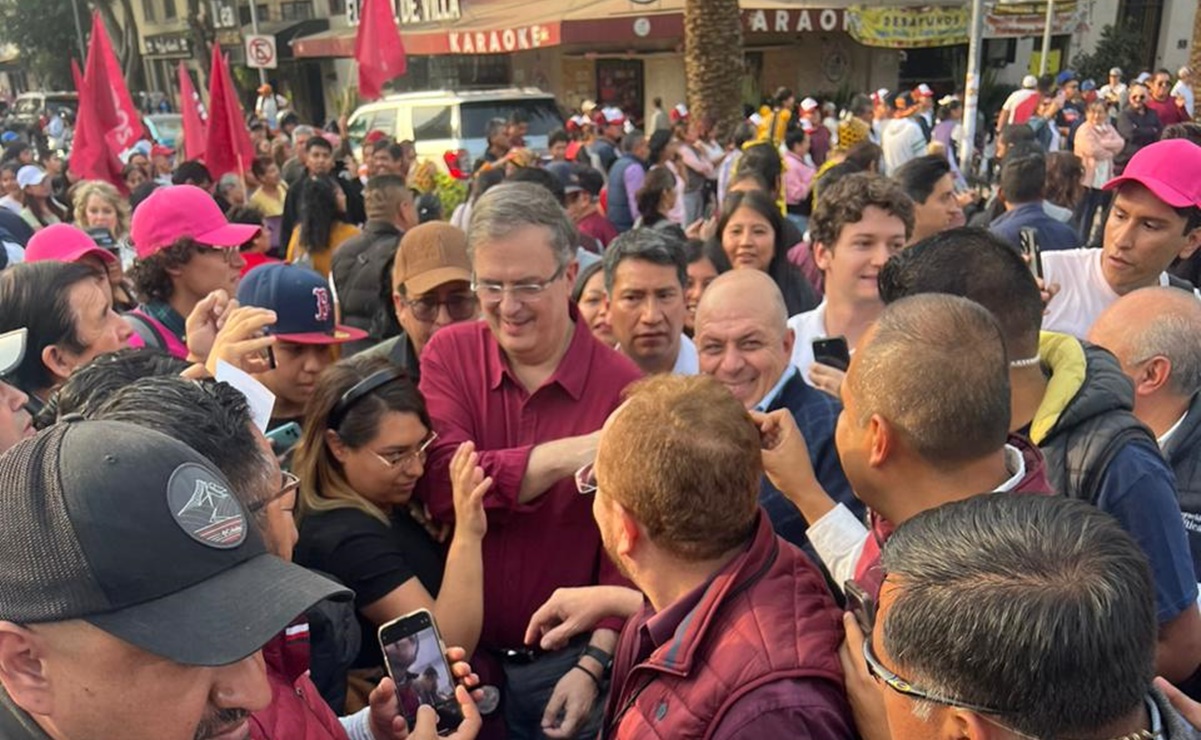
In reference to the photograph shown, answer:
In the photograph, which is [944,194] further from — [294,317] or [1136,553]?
[1136,553]

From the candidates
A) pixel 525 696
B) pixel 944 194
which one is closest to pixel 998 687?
pixel 525 696

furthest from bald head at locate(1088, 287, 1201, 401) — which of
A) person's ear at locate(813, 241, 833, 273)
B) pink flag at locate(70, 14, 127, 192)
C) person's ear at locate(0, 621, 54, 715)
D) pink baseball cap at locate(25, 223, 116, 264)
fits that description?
pink flag at locate(70, 14, 127, 192)

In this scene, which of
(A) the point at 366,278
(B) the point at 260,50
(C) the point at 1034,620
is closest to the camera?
(C) the point at 1034,620

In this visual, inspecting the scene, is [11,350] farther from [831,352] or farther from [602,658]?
[831,352]

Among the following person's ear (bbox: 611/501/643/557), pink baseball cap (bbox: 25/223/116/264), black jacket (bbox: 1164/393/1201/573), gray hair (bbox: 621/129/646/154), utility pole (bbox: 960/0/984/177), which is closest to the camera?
person's ear (bbox: 611/501/643/557)

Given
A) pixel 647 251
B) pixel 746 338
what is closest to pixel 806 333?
pixel 647 251

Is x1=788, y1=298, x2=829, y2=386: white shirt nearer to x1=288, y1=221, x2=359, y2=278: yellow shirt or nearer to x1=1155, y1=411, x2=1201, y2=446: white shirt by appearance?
x1=1155, y1=411, x2=1201, y2=446: white shirt

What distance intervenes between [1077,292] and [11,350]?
385cm

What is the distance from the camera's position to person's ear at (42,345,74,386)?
8.90 ft

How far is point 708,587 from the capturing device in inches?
67.2

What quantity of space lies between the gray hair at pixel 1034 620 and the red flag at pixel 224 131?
7.43 metres

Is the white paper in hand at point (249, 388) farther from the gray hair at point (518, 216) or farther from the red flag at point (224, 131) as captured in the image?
the red flag at point (224, 131)

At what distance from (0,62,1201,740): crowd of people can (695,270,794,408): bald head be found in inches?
0.5

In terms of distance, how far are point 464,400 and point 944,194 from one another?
10.8 ft
